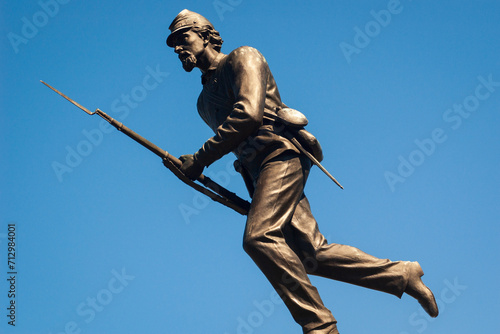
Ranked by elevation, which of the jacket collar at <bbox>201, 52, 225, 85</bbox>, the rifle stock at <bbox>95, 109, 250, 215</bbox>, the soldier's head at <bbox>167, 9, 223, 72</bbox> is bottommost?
the rifle stock at <bbox>95, 109, 250, 215</bbox>

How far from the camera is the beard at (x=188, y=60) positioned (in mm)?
8797

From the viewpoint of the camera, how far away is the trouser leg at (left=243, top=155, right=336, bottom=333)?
7.70 metres

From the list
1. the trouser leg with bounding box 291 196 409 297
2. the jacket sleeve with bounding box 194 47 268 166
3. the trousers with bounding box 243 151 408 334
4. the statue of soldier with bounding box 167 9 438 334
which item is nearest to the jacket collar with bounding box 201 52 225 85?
the statue of soldier with bounding box 167 9 438 334

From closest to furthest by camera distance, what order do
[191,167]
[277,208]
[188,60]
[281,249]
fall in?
[281,249]
[277,208]
[191,167]
[188,60]

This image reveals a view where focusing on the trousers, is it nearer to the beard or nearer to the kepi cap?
the beard

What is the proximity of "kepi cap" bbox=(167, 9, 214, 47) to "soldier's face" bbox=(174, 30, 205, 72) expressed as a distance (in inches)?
2.6

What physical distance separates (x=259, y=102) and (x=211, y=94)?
2.75 feet

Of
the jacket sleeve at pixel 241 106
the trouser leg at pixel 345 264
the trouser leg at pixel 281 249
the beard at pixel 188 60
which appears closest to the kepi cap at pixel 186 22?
the beard at pixel 188 60

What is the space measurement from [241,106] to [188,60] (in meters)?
1.00

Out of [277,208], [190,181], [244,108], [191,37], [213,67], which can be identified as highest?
[191,37]

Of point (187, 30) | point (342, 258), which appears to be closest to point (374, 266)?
point (342, 258)

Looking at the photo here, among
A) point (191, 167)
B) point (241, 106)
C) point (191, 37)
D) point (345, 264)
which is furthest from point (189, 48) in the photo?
point (345, 264)

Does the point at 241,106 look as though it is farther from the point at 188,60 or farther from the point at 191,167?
the point at 188,60

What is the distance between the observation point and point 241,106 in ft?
26.8
